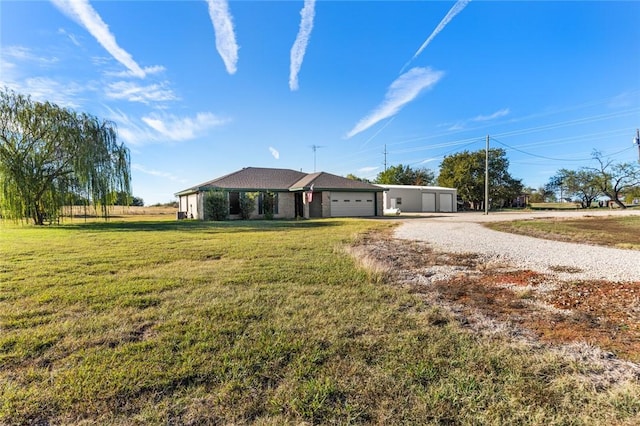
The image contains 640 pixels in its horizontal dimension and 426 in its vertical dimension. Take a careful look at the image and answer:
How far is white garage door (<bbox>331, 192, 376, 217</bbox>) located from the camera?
75.7ft

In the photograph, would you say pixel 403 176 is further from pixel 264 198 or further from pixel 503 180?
pixel 264 198

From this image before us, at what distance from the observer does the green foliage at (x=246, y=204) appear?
2120 centimetres

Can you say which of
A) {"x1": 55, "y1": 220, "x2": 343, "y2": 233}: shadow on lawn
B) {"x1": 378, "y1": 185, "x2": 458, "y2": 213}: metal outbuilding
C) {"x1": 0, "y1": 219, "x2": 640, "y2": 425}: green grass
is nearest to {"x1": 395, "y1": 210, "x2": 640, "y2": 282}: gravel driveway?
{"x1": 0, "y1": 219, "x2": 640, "y2": 425}: green grass

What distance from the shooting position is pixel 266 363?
2.34 meters

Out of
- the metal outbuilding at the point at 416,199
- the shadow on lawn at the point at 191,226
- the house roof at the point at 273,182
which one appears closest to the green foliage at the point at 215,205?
the house roof at the point at 273,182

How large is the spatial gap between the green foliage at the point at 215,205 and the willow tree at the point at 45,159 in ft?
18.0

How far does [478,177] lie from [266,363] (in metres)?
44.4

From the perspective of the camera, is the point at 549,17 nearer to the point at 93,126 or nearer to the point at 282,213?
the point at 282,213

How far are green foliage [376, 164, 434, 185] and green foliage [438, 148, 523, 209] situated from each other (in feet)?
24.7

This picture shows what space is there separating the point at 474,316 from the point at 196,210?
21787 mm

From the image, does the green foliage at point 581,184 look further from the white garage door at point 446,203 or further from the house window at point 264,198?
the house window at point 264,198

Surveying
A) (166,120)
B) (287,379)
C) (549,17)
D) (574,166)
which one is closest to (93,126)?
(166,120)

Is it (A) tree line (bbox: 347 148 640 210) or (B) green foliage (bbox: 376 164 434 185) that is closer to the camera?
(A) tree line (bbox: 347 148 640 210)

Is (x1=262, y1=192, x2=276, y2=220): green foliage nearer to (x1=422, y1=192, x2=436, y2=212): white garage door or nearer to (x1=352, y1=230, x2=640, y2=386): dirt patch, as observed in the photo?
(x1=352, y1=230, x2=640, y2=386): dirt patch
